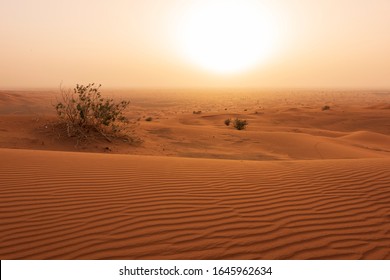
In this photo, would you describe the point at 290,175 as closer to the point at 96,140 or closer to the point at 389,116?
the point at 96,140

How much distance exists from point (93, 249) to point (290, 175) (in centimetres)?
385

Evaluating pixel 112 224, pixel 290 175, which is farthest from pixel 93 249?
pixel 290 175

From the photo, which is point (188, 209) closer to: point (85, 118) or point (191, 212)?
point (191, 212)

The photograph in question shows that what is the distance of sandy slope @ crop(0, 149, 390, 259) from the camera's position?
306cm

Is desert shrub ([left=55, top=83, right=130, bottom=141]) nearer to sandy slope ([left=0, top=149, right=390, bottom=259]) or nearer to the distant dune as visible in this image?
the distant dune

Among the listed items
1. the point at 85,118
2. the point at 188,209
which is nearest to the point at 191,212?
the point at 188,209

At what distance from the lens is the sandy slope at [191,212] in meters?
3.06

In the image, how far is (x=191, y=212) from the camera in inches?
153

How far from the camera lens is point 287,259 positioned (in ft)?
9.65

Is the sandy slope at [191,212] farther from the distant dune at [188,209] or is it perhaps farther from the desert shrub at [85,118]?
the desert shrub at [85,118]

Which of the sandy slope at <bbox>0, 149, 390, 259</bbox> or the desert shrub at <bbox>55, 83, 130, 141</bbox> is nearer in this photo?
the sandy slope at <bbox>0, 149, 390, 259</bbox>

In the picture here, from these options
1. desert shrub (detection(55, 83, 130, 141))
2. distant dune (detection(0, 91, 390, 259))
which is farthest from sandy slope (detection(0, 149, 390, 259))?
desert shrub (detection(55, 83, 130, 141))

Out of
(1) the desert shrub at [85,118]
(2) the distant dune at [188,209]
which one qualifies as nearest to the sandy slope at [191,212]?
(2) the distant dune at [188,209]

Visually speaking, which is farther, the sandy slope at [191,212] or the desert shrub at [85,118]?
the desert shrub at [85,118]
